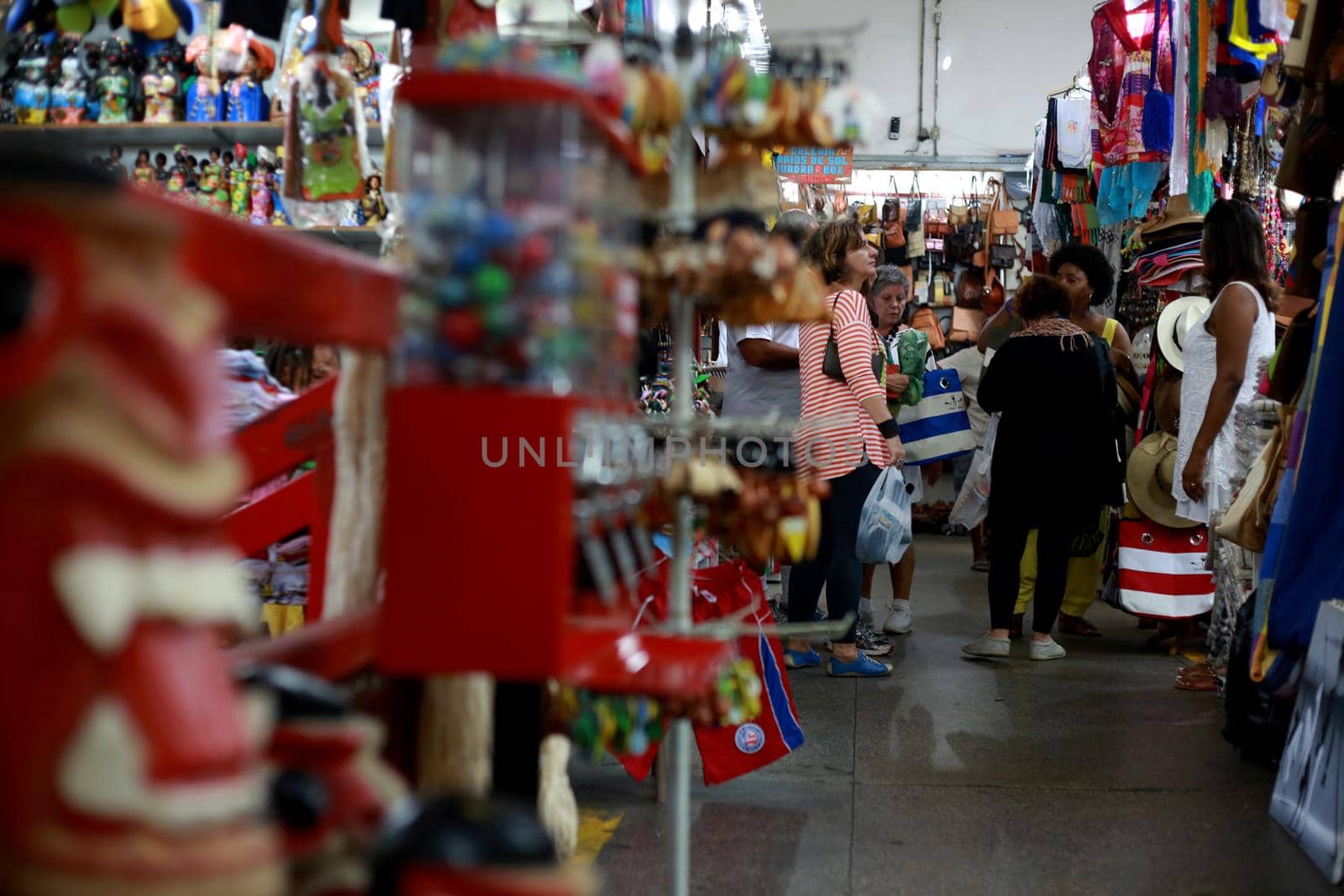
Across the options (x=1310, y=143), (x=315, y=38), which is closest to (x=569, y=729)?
(x=315, y=38)

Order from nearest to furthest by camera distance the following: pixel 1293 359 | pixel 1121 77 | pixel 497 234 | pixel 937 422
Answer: pixel 497 234 < pixel 1293 359 < pixel 1121 77 < pixel 937 422

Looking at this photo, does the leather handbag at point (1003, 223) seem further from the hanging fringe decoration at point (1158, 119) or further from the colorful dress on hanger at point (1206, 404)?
the colorful dress on hanger at point (1206, 404)

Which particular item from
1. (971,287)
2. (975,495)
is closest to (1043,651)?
(975,495)

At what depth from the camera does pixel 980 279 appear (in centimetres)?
1081

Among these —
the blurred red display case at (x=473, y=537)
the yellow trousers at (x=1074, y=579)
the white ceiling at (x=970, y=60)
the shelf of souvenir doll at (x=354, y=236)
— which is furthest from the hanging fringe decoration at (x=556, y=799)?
the white ceiling at (x=970, y=60)

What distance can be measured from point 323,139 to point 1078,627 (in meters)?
4.32

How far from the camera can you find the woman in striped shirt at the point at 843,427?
14.4ft

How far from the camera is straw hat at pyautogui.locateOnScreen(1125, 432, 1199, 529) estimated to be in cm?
525

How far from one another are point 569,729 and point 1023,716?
2.85 meters

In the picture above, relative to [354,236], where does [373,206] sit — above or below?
above

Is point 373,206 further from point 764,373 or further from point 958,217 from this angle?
point 958,217

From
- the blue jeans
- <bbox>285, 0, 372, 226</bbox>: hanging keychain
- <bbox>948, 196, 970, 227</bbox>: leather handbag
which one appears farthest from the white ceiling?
<bbox>285, 0, 372, 226</bbox>: hanging keychain

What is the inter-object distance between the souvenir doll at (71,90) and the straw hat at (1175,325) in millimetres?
5171

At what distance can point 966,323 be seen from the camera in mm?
10797
